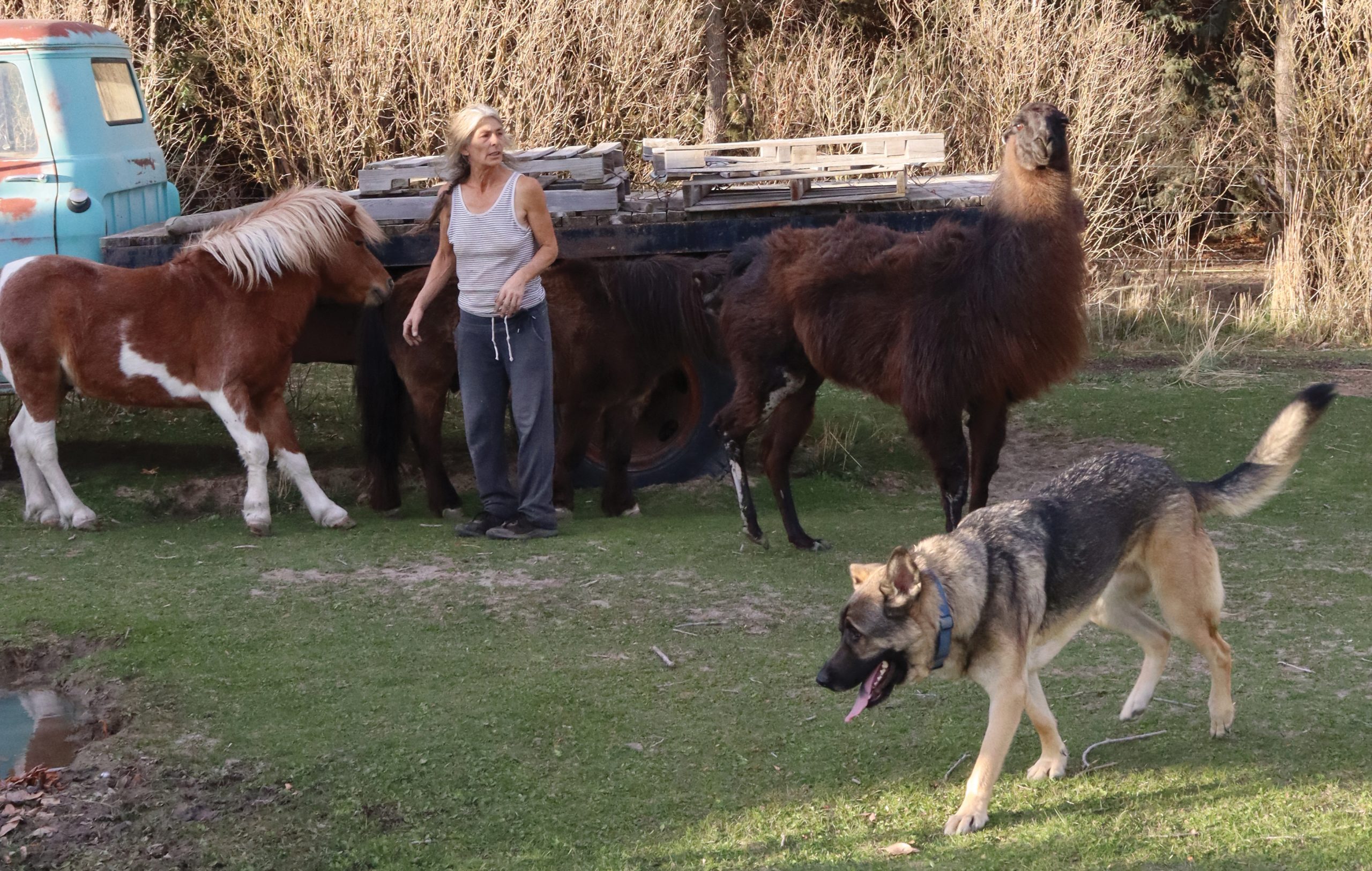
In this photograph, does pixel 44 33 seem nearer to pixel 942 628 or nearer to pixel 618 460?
pixel 618 460

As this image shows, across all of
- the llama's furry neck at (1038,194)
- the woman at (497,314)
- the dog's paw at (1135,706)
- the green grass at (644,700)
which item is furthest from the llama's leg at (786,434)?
the dog's paw at (1135,706)

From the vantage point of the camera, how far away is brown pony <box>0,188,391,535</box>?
6.69 meters

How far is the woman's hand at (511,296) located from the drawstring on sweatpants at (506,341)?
0.27ft

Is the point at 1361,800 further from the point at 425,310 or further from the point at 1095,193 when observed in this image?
the point at 1095,193

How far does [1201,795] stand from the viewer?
3947mm

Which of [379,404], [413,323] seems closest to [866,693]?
[413,323]

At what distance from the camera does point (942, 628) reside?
368cm

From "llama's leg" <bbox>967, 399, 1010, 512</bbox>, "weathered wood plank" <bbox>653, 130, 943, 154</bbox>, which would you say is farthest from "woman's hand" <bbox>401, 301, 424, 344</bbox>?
"llama's leg" <bbox>967, 399, 1010, 512</bbox>

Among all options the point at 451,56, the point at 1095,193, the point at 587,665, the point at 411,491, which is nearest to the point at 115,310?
the point at 411,491

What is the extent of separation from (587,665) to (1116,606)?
1965 millimetres

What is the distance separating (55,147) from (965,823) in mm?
6239

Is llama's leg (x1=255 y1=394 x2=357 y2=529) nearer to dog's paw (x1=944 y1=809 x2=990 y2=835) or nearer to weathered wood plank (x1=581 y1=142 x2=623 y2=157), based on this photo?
weathered wood plank (x1=581 y1=142 x2=623 y2=157)

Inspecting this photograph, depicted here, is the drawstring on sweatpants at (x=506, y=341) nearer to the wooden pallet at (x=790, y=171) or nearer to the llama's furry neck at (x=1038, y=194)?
the wooden pallet at (x=790, y=171)

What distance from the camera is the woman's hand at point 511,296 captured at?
6.44m
